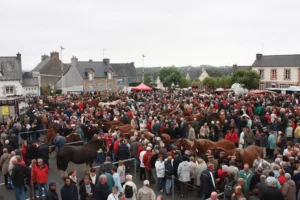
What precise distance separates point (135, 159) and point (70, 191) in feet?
14.5

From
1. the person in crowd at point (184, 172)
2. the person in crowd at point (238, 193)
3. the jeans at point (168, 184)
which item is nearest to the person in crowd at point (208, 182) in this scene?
the person in crowd at point (184, 172)

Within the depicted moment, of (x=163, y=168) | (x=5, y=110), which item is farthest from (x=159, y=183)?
(x=5, y=110)

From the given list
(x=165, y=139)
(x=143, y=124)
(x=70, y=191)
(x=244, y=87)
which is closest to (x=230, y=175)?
→ (x=70, y=191)

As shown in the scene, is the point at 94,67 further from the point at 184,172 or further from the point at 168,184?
the point at 184,172

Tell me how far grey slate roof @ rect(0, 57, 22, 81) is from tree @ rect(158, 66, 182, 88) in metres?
33.4

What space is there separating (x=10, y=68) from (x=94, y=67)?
17733mm

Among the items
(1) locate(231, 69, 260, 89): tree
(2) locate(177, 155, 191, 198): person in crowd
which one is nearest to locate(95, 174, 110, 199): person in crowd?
(2) locate(177, 155, 191, 198): person in crowd

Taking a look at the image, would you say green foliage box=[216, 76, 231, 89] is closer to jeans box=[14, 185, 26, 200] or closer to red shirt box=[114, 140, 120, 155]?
red shirt box=[114, 140, 120, 155]

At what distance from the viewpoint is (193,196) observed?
36.6 ft

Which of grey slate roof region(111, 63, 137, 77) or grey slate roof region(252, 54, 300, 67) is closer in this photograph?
grey slate roof region(252, 54, 300, 67)

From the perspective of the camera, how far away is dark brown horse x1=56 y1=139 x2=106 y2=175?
1205 cm

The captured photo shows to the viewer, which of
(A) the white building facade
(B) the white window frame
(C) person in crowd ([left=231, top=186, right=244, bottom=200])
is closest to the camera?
(C) person in crowd ([left=231, top=186, right=244, bottom=200])

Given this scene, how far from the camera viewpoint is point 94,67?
56156 mm

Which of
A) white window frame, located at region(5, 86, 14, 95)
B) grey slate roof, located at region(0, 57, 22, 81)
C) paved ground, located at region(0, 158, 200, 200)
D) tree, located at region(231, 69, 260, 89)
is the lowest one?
paved ground, located at region(0, 158, 200, 200)
